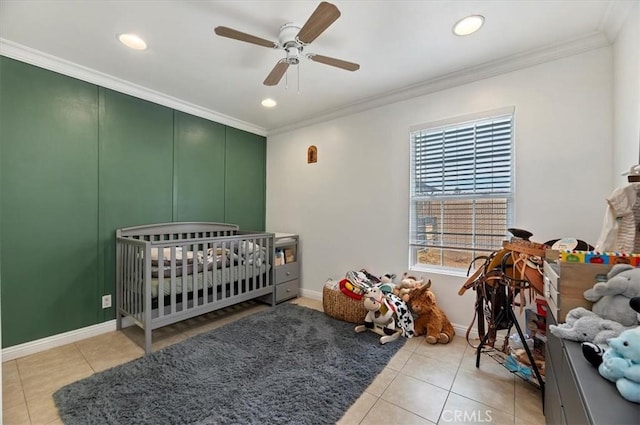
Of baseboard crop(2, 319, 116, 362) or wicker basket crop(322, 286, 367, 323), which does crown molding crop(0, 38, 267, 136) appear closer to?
baseboard crop(2, 319, 116, 362)

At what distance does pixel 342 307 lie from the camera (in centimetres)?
271

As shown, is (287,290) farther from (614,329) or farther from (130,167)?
(614,329)

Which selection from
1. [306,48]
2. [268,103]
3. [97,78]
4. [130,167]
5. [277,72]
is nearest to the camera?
[277,72]

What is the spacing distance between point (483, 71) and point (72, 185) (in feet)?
12.3

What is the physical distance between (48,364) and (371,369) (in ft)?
7.94

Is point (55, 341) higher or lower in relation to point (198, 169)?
lower

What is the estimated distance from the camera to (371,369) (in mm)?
1914

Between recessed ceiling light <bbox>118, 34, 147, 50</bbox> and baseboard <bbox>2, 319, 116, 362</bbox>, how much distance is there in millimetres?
2458

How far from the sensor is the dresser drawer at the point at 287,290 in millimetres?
3295

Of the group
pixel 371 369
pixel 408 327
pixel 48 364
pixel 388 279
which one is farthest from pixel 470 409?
pixel 48 364

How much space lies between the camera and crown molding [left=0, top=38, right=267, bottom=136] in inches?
79.5

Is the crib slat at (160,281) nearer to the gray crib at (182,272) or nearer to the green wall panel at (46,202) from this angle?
the gray crib at (182,272)

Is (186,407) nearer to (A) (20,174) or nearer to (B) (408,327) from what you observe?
(B) (408,327)

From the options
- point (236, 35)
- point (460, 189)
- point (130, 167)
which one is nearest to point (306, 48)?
point (236, 35)
